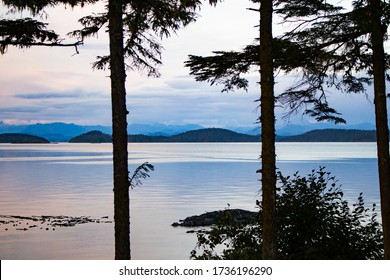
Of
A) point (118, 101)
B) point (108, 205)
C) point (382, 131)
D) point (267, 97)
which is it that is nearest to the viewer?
point (267, 97)

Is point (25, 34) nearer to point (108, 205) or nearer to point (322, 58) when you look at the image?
point (322, 58)

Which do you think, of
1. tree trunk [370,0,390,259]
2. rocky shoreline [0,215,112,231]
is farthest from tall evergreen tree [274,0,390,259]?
rocky shoreline [0,215,112,231]

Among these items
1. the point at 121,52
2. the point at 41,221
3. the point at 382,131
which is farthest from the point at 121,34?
the point at 41,221

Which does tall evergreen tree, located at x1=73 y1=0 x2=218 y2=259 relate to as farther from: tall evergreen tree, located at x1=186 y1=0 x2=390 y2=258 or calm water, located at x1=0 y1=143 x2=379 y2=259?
calm water, located at x1=0 y1=143 x2=379 y2=259

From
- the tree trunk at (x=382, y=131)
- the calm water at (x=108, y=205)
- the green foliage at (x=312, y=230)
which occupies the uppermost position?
the tree trunk at (x=382, y=131)

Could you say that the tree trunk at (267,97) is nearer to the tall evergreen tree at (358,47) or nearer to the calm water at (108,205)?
the tall evergreen tree at (358,47)

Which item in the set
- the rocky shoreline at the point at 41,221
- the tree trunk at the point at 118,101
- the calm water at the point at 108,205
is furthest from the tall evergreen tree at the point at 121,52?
the rocky shoreline at the point at 41,221

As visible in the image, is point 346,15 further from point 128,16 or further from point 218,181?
point 218,181

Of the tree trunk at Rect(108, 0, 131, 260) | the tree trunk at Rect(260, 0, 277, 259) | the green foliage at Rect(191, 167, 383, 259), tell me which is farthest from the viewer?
the green foliage at Rect(191, 167, 383, 259)

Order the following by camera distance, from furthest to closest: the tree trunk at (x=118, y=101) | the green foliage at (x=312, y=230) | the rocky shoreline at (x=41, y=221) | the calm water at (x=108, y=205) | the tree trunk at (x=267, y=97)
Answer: the rocky shoreline at (x=41, y=221) → the calm water at (x=108, y=205) → the green foliage at (x=312, y=230) → the tree trunk at (x=118, y=101) → the tree trunk at (x=267, y=97)

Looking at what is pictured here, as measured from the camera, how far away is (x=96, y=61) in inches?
460

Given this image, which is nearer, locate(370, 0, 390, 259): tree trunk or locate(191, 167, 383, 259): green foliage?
locate(370, 0, 390, 259): tree trunk

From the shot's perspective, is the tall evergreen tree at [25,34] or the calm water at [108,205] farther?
the calm water at [108,205]

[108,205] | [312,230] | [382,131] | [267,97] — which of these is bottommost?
[108,205]
